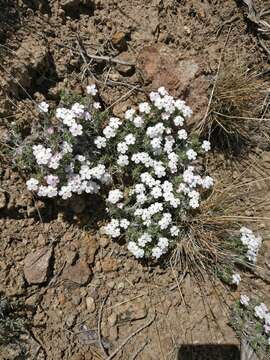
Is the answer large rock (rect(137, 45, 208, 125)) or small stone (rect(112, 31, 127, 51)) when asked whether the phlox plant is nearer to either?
large rock (rect(137, 45, 208, 125))

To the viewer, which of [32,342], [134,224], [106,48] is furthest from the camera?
[106,48]

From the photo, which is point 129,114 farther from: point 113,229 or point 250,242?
point 250,242

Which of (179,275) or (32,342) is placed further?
(179,275)

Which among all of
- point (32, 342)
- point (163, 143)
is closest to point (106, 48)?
point (163, 143)

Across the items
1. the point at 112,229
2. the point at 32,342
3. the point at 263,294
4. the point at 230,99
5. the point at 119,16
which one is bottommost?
the point at 32,342

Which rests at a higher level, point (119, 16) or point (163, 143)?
point (119, 16)

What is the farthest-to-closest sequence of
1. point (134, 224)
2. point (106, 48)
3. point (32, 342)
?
point (106, 48)
point (134, 224)
point (32, 342)

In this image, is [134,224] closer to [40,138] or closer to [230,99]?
[40,138]
